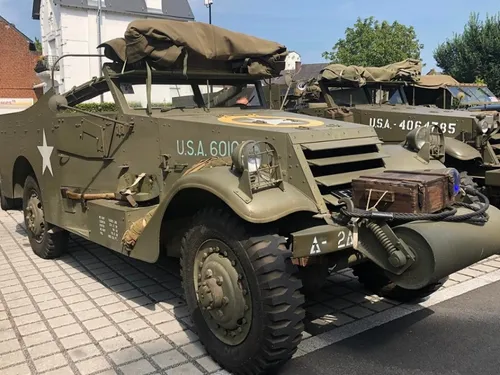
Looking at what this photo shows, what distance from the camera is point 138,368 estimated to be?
3.57 m

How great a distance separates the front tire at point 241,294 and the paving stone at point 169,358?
0.20m

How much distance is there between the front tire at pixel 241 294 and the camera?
314 cm

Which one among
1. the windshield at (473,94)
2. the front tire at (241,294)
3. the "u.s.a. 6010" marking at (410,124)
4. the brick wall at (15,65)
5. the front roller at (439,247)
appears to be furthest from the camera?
the brick wall at (15,65)

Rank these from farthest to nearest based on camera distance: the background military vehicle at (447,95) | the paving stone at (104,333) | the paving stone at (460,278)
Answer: the background military vehicle at (447,95), the paving stone at (460,278), the paving stone at (104,333)

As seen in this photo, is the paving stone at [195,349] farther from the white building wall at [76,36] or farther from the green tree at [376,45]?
the green tree at [376,45]

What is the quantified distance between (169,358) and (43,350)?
0.96m

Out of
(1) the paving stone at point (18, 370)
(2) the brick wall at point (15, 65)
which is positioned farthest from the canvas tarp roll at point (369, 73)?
(2) the brick wall at point (15, 65)

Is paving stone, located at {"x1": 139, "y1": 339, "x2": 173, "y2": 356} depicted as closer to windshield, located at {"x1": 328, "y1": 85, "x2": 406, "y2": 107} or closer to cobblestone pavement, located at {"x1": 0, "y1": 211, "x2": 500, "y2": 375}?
cobblestone pavement, located at {"x1": 0, "y1": 211, "x2": 500, "y2": 375}

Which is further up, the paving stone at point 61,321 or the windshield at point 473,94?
the windshield at point 473,94

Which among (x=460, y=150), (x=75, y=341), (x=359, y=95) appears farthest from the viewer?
(x=359, y=95)

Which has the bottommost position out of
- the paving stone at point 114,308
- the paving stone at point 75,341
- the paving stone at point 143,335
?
the paving stone at point 75,341

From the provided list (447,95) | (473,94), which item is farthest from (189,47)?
(473,94)

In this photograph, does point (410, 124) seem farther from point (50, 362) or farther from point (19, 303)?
point (50, 362)

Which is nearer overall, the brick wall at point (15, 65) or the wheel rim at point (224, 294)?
the wheel rim at point (224, 294)
